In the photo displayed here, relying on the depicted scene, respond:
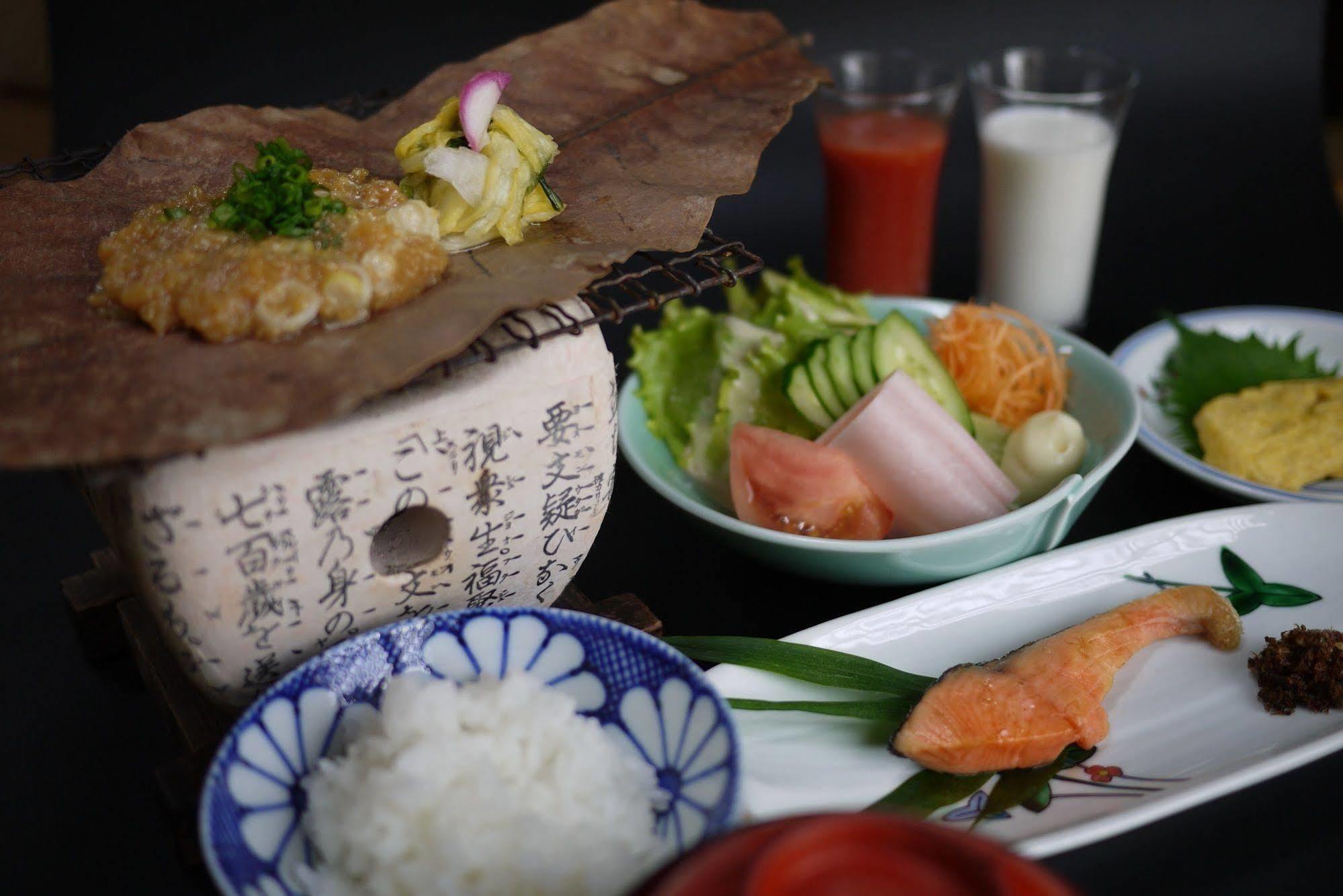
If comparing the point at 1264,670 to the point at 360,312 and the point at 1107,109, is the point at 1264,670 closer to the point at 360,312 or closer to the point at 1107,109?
the point at 360,312

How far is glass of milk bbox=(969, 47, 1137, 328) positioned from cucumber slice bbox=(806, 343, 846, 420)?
1.06m

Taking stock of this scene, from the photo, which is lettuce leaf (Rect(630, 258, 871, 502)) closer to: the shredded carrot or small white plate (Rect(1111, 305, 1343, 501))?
the shredded carrot

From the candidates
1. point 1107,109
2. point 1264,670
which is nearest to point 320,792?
point 1264,670

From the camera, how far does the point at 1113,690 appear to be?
1856mm

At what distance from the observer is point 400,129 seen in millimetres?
2098

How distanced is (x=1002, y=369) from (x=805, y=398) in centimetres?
47

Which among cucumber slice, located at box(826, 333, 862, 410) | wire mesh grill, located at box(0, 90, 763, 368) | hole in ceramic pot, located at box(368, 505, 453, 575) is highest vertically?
wire mesh grill, located at box(0, 90, 763, 368)

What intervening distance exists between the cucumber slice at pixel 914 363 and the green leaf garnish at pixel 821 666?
0.74 m

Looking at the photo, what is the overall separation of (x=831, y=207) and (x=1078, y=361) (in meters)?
0.94

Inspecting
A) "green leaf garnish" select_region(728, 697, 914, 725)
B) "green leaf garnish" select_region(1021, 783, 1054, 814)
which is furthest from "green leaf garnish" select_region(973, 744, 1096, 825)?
"green leaf garnish" select_region(728, 697, 914, 725)

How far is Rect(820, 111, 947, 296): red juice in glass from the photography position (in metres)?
3.07

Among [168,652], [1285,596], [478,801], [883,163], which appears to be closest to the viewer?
[478,801]

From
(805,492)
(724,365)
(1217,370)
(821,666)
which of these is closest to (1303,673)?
(821,666)

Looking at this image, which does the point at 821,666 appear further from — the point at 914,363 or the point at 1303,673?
the point at 914,363
